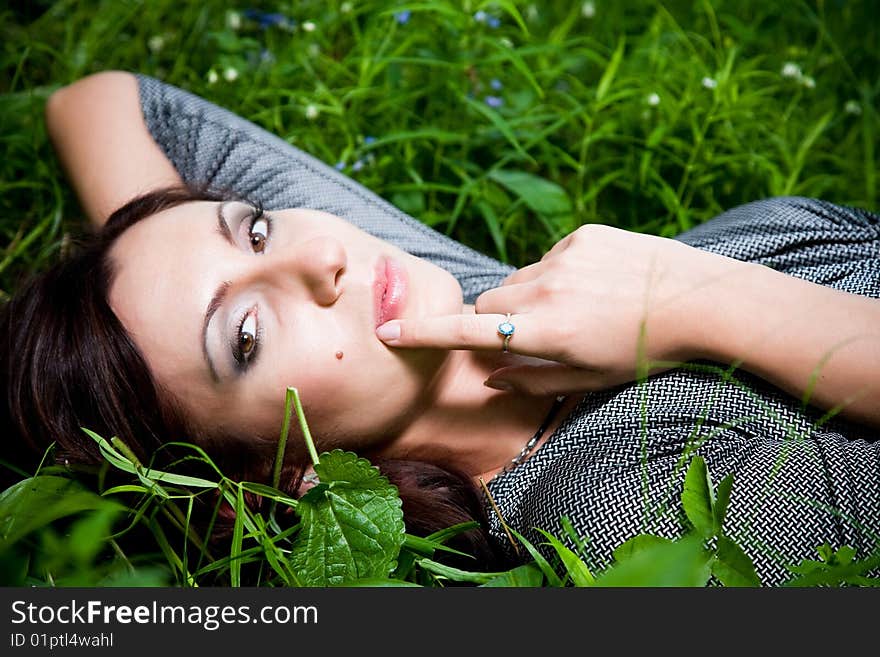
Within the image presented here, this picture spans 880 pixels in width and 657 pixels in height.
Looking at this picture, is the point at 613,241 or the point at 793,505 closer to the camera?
the point at 793,505

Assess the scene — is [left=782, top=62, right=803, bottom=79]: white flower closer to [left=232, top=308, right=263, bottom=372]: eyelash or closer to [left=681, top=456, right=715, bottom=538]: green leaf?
[left=681, top=456, right=715, bottom=538]: green leaf

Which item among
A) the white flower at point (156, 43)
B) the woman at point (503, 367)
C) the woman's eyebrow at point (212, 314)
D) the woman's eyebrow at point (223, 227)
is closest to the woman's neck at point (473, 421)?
the woman at point (503, 367)

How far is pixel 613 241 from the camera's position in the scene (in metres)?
1.91

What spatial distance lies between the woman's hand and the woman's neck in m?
0.19

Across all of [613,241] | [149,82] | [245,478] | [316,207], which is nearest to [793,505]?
[613,241]

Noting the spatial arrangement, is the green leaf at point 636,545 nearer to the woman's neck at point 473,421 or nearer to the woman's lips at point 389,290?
the woman's neck at point 473,421

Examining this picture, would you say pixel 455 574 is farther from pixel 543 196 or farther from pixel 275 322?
pixel 543 196

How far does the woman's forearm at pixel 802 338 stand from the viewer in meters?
1.73

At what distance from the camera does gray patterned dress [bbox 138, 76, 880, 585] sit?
64.4 inches

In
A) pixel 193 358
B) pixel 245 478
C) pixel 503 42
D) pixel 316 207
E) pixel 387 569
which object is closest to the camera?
pixel 387 569

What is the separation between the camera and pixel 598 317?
1.77 meters

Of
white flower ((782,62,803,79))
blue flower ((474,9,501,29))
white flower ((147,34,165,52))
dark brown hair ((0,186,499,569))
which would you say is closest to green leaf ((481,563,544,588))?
dark brown hair ((0,186,499,569))

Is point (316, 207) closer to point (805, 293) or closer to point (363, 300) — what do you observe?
point (363, 300)

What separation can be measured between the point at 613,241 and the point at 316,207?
1.02 m
